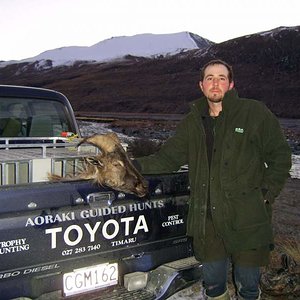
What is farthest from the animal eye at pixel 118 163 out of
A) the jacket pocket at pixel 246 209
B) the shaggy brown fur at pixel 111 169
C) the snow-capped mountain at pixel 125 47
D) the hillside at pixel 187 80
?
the snow-capped mountain at pixel 125 47

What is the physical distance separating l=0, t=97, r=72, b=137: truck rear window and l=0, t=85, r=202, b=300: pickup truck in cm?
157

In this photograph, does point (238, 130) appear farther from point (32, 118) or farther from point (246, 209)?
point (32, 118)

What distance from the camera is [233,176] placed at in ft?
11.2

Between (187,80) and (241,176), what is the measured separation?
57.0 m

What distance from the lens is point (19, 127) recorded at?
17.2 ft

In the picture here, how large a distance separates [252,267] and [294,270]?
1615mm

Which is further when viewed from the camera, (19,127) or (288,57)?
(288,57)

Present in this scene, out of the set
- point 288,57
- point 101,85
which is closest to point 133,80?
point 101,85

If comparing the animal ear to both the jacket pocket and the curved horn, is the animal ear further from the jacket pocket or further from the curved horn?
the jacket pocket

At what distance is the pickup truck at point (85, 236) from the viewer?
2.83 meters

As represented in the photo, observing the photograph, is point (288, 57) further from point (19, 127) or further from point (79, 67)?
point (19, 127)

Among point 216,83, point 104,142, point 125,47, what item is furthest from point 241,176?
point 125,47

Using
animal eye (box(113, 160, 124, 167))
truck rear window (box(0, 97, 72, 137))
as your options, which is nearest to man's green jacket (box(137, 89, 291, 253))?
animal eye (box(113, 160, 124, 167))

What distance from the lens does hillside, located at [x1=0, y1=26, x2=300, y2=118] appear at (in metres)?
50.6
